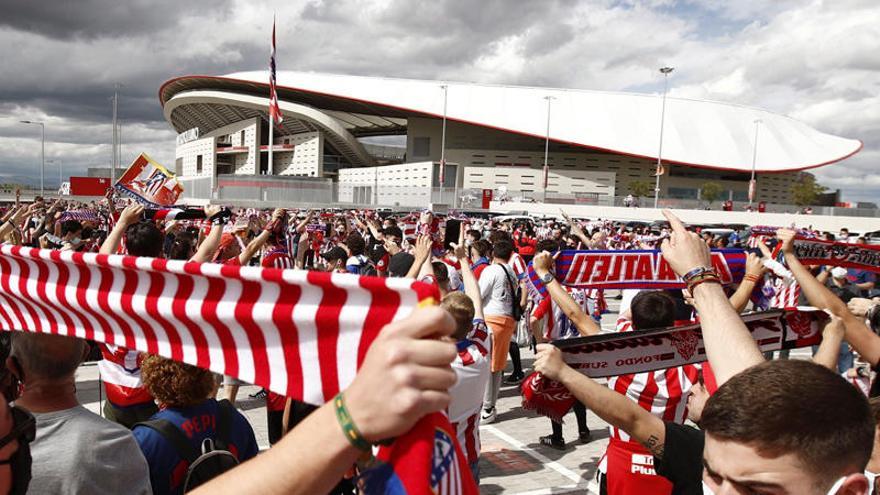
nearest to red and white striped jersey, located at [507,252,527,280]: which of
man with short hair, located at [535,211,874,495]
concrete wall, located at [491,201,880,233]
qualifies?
man with short hair, located at [535,211,874,495]

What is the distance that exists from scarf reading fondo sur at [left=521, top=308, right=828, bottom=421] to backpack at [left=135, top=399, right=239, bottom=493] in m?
1.19

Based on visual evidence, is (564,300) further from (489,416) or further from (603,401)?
(489,416)

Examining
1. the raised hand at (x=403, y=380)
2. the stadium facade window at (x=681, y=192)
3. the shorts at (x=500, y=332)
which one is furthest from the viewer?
the stadium facade window at (x=681, y=192)

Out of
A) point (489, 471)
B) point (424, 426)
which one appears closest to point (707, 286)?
point (424, 426)

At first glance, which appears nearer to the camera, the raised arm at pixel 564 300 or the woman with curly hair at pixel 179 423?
the woman with curly hair at pixel 179 423

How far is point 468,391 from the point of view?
9.04 feet

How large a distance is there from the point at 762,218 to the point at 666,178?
890 inches

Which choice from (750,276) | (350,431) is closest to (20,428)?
(350,431)

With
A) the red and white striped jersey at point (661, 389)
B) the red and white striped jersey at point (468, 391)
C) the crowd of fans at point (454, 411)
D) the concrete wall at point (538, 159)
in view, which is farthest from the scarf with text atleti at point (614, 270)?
the concrete wall at point (538, 159)

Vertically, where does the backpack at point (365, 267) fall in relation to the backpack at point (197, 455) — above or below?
above

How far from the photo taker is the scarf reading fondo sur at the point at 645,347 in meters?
2.11

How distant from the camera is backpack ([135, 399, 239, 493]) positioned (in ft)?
7.10

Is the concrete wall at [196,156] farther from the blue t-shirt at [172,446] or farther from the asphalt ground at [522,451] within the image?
the blue t-shirt at [172,446]

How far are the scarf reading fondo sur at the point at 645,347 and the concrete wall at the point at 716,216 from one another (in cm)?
3824
